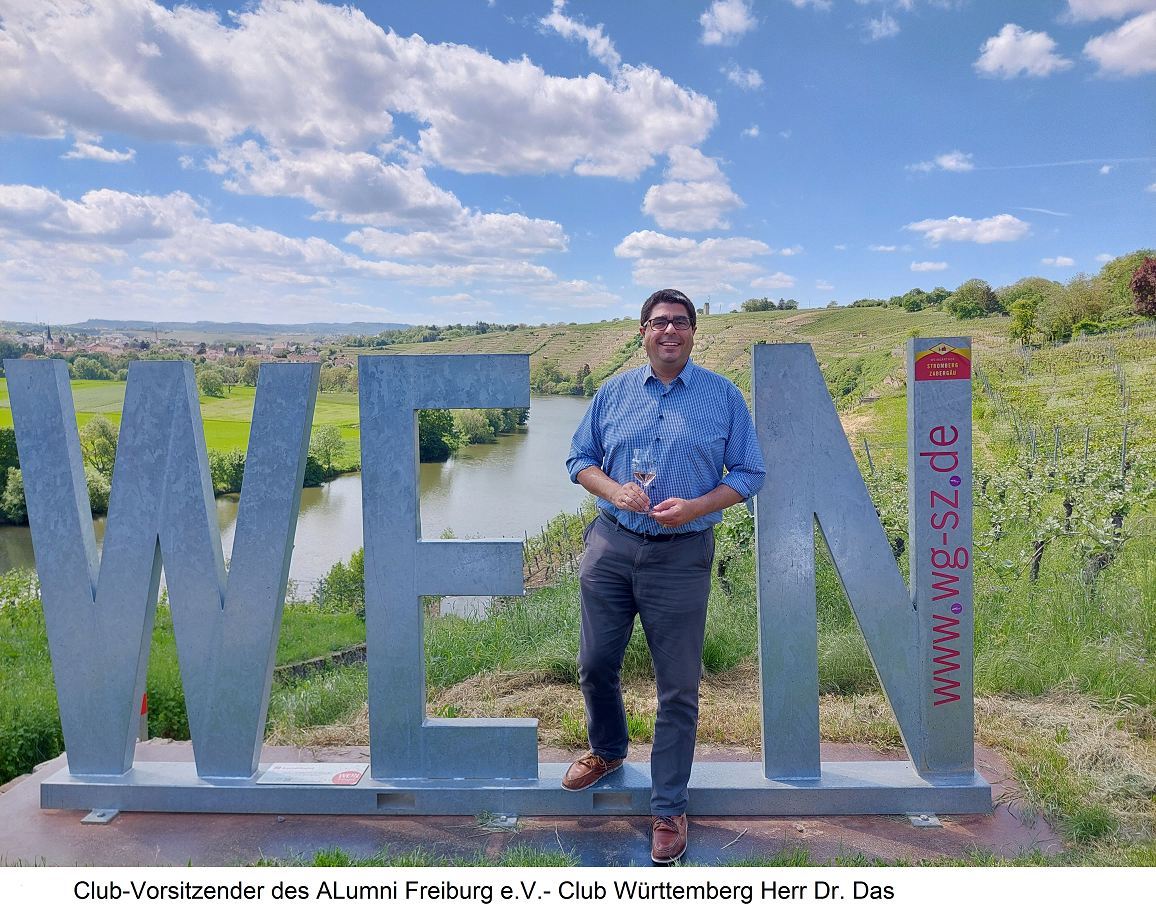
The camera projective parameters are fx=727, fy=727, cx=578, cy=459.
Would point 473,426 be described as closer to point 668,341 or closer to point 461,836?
point 461,836

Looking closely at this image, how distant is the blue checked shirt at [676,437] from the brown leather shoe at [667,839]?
104cm

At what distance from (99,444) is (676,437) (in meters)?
35.8

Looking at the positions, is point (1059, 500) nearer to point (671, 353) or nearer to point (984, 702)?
point (984, 702)

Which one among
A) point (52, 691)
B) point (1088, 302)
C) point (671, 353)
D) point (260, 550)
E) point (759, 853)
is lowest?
point (52, 691)

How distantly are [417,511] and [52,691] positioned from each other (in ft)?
13.6

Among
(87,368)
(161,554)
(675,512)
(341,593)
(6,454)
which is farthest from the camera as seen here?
(6,454)

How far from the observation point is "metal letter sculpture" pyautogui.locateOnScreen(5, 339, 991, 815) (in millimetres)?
2887

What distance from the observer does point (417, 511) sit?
9.53ft

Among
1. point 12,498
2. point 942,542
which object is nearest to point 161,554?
point 942,542

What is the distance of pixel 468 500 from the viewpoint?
24484mm

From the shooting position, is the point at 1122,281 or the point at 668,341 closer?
the point at 668,341

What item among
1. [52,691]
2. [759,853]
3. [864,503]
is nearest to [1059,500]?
[864,503]

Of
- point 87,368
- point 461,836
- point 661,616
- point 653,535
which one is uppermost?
point 87,368

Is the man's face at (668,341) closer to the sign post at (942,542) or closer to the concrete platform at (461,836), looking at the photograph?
the sign post at (942,542)
